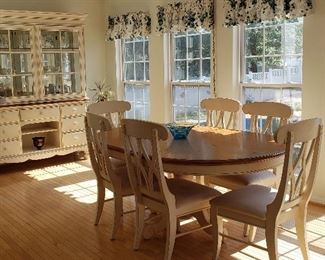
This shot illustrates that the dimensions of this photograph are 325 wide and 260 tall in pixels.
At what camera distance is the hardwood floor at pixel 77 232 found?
9.97 ft

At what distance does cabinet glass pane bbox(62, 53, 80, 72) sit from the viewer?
5902 millimetres

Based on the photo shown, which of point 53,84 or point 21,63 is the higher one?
point 21,63

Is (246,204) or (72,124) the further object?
(72,124)

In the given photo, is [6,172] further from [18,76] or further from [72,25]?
[72,25]

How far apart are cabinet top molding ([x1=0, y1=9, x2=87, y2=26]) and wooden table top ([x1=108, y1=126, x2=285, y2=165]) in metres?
2.64

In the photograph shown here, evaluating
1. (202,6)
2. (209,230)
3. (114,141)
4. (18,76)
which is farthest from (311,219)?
(18,76)

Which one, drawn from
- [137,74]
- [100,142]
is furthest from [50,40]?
[100,142]

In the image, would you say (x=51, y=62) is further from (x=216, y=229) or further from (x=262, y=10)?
(x=216, y=229)

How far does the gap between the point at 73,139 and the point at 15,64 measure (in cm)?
121

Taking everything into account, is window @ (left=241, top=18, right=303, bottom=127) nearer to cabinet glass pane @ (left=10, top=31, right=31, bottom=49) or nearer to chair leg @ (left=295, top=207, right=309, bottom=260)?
chair leg @ (left=295, top=207, right=309, bottom=260)

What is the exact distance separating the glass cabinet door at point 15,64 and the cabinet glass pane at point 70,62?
0.49m

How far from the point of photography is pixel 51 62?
579 cm

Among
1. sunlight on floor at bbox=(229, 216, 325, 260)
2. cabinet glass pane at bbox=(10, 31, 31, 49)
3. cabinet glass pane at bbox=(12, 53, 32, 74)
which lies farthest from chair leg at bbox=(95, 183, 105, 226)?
cabinet glass pane at bbox=(10, 31, 31, 49)

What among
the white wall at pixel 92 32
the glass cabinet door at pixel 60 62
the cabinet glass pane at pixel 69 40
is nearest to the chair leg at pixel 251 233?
the glass cabinet door at pixel 60 62
